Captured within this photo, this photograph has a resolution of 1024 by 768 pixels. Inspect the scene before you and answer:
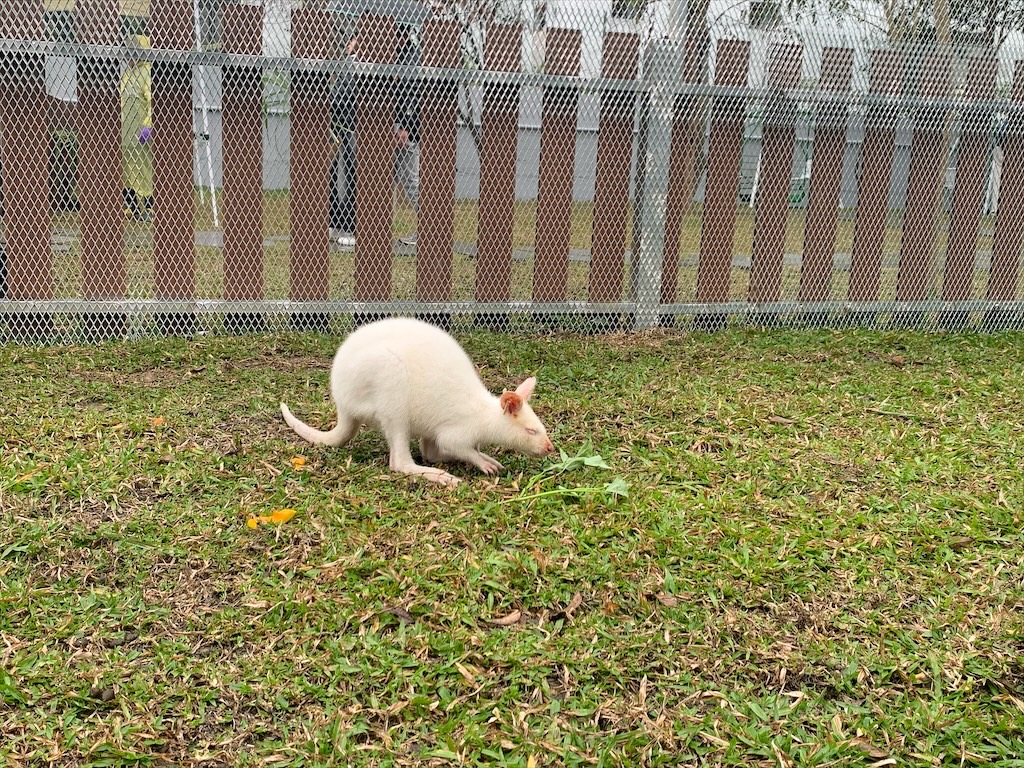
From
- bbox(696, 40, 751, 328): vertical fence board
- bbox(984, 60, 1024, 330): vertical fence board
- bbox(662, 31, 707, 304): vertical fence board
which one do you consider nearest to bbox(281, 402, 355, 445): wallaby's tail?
bbox(662, 31, 707, 304): vertical fence board

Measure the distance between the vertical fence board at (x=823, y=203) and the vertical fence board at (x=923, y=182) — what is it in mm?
480

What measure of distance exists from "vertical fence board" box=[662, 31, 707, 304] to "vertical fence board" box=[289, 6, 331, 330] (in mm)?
1977

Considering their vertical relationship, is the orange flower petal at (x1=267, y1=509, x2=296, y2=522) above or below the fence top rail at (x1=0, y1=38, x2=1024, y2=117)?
below

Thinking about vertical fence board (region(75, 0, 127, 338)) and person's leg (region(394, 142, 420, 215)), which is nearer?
vertical fence board (region(75, 0, 127, 338))

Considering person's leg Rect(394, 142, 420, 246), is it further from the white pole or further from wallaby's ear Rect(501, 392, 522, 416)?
wallaby's ear Rect(501, 392, 522, 416)

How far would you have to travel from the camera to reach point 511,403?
3166mm

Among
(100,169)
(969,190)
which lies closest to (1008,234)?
(969,190)

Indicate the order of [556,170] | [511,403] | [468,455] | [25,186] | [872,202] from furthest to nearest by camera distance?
[872,202] < [556,170] < [25,186] < [468,455] < [511,403]

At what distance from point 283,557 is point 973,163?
207 inches

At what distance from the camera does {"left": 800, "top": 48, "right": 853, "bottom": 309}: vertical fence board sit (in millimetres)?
5754

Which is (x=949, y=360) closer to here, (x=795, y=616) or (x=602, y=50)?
(x=602, y=50)

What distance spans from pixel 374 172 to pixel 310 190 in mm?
365

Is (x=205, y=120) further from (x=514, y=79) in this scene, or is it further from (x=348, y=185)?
(x=514, y=79)

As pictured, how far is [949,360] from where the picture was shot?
204 inches
